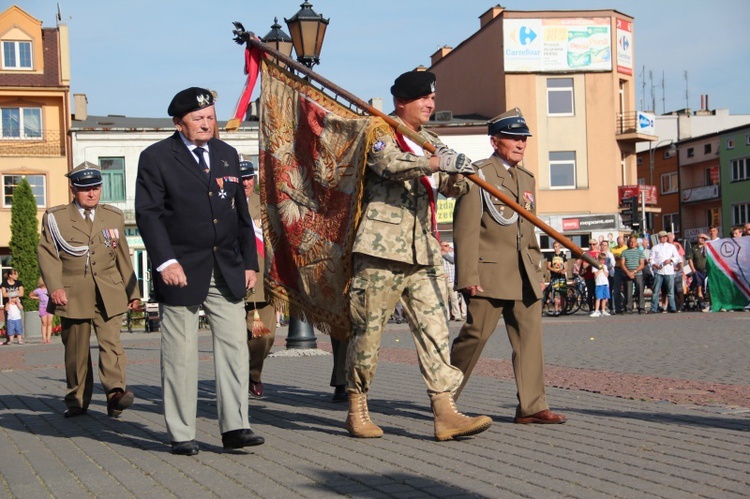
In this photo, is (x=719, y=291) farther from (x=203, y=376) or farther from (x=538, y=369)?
(x=538, y=369)

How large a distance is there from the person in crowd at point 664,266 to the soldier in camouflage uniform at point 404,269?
65.6 feet

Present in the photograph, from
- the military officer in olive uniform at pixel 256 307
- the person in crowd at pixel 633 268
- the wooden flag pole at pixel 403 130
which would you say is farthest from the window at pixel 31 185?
the wooden flag pole at pixel 403 130

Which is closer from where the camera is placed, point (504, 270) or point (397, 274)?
point (397, 274)

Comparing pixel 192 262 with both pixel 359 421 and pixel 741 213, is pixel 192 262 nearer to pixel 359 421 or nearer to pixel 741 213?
pixel 359 421

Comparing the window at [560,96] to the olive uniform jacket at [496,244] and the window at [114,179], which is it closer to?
the window at [114,179]

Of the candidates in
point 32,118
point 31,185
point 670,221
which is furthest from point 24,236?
point 670,221

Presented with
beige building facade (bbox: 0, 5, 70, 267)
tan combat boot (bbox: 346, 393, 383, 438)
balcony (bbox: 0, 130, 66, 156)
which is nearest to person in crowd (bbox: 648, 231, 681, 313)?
tan combat boot (bbox: 346, 393, 383, 438)

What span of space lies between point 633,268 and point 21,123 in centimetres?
3525

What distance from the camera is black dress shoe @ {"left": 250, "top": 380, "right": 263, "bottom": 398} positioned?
941 centimetres

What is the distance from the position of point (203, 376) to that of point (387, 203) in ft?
19.1

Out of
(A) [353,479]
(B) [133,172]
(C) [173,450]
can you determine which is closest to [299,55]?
(C) [173,450]

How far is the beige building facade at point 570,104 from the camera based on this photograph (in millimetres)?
52812

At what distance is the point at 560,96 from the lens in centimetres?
5338

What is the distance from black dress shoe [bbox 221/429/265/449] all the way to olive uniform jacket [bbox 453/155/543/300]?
65.8 inches
